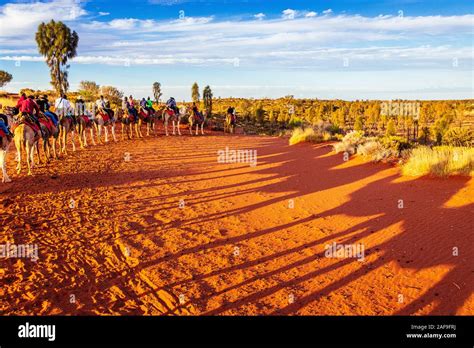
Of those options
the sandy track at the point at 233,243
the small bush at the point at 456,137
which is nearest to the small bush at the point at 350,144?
the sandy track at the point at 233,243

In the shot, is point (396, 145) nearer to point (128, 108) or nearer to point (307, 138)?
point (307, 138)

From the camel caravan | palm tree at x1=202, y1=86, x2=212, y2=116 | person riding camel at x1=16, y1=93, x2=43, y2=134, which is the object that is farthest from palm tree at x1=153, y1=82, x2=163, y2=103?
person riding camel at x1=16, y1=93, x2=43, y2=134

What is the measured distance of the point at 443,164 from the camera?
45.8 ft

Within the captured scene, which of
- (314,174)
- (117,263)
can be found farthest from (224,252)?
(314,174)

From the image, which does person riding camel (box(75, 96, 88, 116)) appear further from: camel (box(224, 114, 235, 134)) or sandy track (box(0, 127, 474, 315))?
camel (box(224, 114, 235, 134))

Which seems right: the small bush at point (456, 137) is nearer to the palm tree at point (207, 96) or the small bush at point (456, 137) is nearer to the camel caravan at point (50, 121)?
the camel caravan at point (50, 121)

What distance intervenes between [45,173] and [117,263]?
8671 millimetres

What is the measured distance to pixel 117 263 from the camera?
7.40 m

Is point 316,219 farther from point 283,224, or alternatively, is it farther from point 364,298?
point 364,298

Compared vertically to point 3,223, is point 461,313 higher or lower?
lower

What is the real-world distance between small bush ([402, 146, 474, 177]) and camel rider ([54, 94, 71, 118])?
15.6 m

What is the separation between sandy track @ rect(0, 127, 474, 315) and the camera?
20.1 ft

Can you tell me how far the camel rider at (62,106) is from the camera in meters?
18.7
